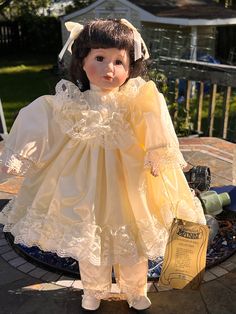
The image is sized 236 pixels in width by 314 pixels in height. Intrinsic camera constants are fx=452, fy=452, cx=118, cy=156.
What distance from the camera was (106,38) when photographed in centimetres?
208

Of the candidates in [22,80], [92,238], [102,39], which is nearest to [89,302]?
[92,238]

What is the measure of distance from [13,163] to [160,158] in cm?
67

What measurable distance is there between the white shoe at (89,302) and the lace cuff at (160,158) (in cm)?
83

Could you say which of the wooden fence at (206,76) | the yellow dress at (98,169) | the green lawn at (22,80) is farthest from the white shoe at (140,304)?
the green lawn at (22,80)

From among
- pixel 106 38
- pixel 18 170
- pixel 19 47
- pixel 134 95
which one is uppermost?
pixel 106 38

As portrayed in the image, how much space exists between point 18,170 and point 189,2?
36.4ft

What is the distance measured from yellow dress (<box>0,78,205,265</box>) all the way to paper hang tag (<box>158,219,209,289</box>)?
0.06m

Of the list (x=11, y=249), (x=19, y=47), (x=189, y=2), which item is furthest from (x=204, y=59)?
(x=19, y=47)

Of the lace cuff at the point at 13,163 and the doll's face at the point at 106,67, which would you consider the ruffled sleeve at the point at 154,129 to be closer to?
the doll's face at the point at 106,67

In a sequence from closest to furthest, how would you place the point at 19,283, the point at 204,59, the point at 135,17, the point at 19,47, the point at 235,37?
1. the point at 19,283
2. the point at 204,59
3. the point at 135,17
4. the point at 235,37
5. the point at 19,47

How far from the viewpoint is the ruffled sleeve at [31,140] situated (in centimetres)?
209

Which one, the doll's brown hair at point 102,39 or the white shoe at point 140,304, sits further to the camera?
the white shoe at point 140,304

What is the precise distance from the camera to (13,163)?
208 centimetres

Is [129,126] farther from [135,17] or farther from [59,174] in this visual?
[135,17]
